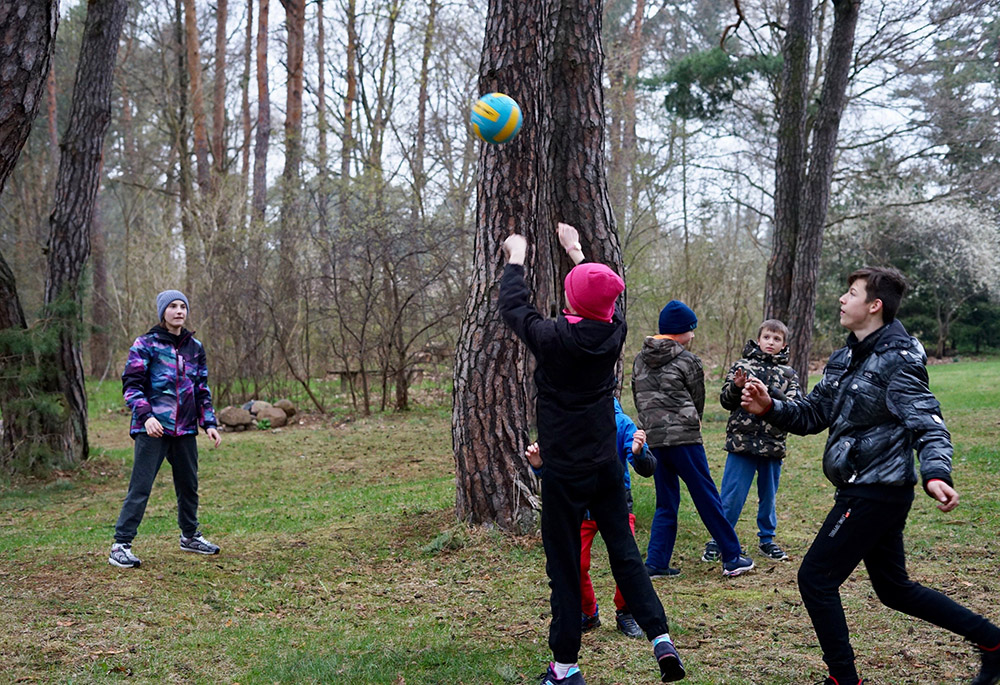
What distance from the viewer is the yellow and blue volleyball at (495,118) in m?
5.09

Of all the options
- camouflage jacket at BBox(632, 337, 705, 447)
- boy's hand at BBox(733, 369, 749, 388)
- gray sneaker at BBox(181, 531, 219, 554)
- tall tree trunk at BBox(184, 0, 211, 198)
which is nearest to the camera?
boy's hand at BBox(733, 369, 749, 388)

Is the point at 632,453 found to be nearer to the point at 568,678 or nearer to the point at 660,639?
the point at 660,639

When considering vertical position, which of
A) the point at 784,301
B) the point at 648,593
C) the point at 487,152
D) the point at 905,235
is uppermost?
the point at 905,235

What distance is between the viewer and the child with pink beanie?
3543mm

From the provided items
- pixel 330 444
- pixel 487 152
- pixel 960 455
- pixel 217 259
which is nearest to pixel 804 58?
pixel 960 455

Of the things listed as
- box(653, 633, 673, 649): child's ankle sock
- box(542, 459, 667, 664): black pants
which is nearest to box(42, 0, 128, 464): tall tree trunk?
box(542, 459, 667, 664): black pants

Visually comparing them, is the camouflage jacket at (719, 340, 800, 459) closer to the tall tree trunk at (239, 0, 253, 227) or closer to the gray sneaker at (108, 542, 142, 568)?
the gray sneaker at (108, 542, 142, 568)

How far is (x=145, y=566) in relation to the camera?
569cm

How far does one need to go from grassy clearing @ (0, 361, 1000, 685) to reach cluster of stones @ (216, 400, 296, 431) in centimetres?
565

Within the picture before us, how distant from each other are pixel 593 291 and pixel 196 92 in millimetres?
20584

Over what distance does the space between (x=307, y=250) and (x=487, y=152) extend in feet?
36.5

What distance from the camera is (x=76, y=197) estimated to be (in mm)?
10109

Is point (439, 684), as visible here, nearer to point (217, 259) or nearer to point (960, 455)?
point (960, 455)

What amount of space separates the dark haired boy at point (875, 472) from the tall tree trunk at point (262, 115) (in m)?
19.4
